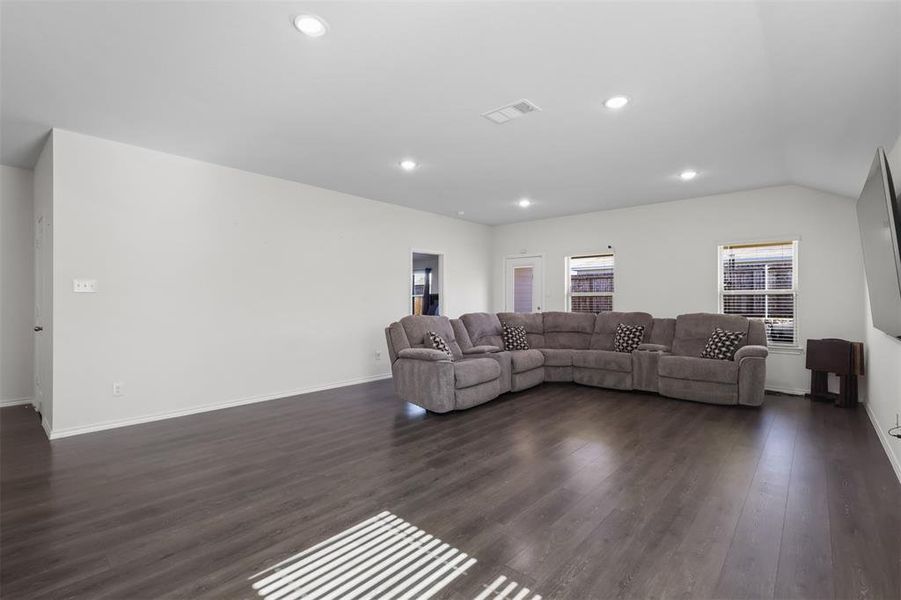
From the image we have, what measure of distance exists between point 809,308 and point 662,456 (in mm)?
3663

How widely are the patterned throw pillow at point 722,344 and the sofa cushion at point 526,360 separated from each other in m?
1.97

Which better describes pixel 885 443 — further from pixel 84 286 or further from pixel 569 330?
pixel 84 286

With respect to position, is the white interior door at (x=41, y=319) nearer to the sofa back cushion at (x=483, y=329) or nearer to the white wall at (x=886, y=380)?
the sofa back cushion at (x=483, y=329)

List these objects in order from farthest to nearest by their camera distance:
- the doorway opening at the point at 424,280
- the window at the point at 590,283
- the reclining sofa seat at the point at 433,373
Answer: the doorway opening at the point at 424,280, the window at the point at 590,283, the reclining sofa seat at the point at 433,373

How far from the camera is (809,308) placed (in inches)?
201

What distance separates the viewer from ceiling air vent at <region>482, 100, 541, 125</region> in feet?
10.1

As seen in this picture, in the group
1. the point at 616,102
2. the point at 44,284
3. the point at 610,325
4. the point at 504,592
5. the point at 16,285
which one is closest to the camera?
the point at 504,592

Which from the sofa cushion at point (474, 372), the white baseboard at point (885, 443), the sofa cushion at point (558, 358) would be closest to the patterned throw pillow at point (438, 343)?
the sofa cushion at point (474, 372)

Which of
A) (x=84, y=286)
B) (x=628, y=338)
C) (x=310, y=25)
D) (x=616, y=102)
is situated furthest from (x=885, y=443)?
(x=84, y=286)

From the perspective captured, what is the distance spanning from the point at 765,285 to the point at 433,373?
182 inches

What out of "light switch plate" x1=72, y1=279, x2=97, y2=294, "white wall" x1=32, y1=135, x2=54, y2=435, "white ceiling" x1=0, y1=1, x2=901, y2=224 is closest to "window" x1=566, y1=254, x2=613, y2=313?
"white ceiling" x1=0, y1=1, x2=901, y2=224

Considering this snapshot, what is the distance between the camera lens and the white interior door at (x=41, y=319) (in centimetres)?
380

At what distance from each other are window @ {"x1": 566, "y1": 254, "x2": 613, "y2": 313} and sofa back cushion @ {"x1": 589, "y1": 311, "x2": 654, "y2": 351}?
899mm

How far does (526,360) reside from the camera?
5328 millimetres
